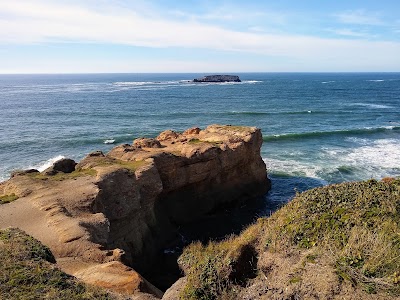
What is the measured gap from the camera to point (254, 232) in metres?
13.5

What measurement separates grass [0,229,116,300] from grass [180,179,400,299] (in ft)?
9.62

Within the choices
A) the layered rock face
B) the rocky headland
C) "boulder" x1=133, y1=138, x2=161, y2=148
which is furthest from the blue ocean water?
the rocky headland

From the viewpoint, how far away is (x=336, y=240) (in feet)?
35.5

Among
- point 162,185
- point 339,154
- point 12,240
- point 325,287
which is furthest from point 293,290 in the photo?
point 339,154

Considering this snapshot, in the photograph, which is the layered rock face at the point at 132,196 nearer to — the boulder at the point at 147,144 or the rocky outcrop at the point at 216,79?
the boulder at the point at 147,144

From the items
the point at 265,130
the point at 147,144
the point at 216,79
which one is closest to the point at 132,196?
the point at 147,144

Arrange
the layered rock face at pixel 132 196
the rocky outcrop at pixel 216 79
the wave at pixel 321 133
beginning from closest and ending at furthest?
the layered rock face at pixel 132 196 → the wave at pixel 321 133 → the rocky outcrop at pixel 216 79

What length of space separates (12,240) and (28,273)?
338 cm

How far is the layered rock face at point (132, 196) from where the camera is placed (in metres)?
14.7

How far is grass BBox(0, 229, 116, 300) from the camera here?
9.25m

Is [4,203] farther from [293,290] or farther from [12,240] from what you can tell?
[293,290]

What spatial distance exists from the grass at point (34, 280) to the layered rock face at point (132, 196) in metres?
1.58

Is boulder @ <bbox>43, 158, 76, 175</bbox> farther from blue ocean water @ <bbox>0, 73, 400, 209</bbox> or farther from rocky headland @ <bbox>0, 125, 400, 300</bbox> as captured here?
blue ocean water @ <bbox>0, 73, 400, 209</bbox>

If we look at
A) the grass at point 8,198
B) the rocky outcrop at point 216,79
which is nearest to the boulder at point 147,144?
the grass at point 8,198
